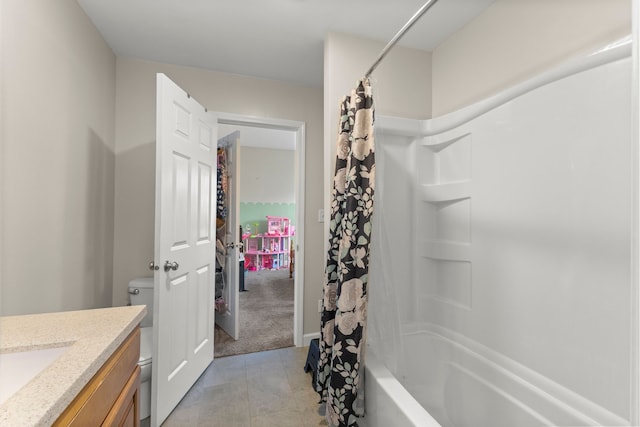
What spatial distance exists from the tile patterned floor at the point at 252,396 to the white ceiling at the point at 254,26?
228cm

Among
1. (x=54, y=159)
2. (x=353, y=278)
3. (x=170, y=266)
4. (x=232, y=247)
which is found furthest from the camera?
(x=232, y=247)

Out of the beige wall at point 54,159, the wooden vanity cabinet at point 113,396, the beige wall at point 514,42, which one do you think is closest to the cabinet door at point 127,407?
the wooden vanity cabinet at point 113,396

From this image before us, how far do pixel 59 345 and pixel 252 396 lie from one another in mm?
1384

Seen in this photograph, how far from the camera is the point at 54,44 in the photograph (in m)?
1.44

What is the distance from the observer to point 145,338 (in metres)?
1.73

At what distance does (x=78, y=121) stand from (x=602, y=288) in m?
2.72

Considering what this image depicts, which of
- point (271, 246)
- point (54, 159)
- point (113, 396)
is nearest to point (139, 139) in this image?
point (54, 159)

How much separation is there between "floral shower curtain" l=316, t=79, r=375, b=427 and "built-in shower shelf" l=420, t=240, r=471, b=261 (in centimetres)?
65

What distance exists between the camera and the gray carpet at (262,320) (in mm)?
2506

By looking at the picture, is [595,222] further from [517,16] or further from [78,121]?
[78,121]

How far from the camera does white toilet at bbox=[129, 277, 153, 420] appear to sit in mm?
1537

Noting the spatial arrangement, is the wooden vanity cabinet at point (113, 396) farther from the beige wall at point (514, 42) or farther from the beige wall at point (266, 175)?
the beige wall at point (266, 175)

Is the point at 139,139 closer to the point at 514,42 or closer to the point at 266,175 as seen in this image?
the point at 514,42

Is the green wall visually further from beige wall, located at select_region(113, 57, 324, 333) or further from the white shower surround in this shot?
the white shower surround
